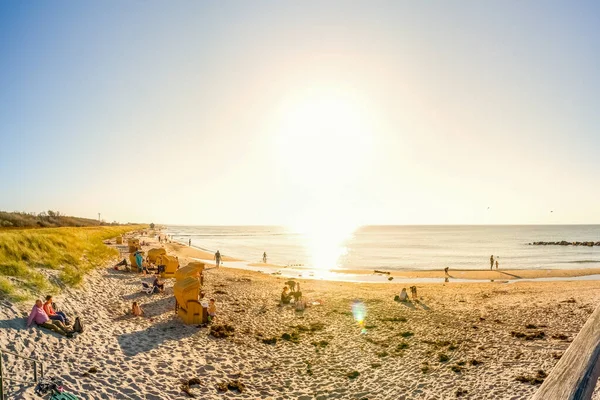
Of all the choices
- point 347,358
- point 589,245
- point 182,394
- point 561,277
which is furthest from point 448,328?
point 589,245

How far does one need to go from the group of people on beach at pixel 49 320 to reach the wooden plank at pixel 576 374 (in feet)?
47.7

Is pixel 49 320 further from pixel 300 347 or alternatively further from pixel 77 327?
pixel 300 347

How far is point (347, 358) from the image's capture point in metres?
13.2

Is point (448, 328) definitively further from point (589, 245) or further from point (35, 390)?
point (589, 245)

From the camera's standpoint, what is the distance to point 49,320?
12172 millimetres

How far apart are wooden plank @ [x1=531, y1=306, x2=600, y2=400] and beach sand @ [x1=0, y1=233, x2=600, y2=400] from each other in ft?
33.1

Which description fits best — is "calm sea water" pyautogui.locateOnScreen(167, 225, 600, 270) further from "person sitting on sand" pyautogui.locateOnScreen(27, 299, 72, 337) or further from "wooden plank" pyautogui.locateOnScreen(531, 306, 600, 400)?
"wooden plank" pyautogui.locateOnScreen(531, 306, 600, 400)

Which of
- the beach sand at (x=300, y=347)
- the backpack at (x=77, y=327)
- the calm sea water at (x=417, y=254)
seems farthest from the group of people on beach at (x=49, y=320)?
the calm sea water at (x=417, y=254)

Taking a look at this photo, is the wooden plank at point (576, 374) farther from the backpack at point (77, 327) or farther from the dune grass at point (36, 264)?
the dune grass at point (36, 264)

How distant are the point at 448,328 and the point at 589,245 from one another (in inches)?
3704

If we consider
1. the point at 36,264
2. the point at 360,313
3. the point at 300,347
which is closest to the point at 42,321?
the point at 36,264

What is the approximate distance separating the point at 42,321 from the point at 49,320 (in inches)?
11.2

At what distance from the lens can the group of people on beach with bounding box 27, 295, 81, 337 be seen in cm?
1183

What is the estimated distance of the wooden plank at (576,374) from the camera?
57.1 inches
